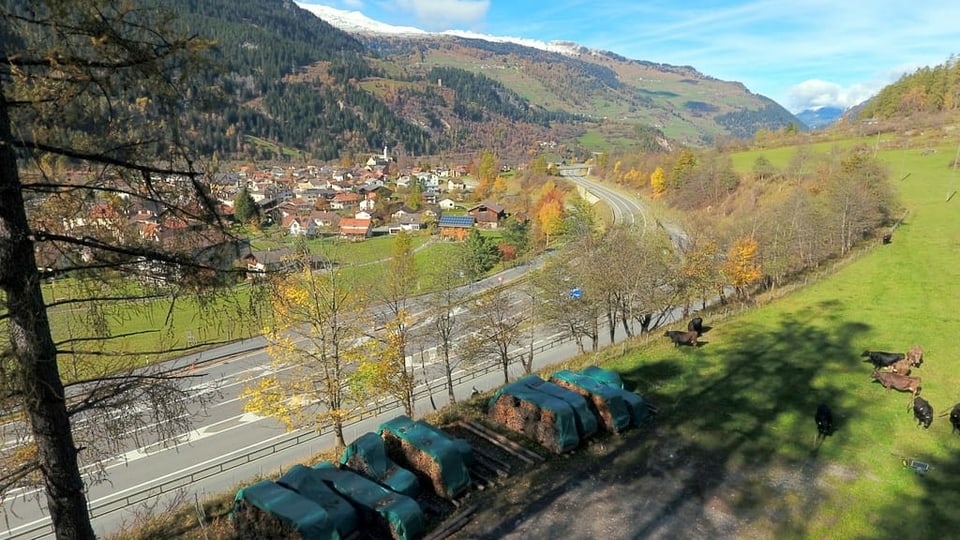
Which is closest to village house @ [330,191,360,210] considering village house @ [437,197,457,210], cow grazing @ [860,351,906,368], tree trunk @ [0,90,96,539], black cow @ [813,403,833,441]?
village house @ [437,197,457,210]

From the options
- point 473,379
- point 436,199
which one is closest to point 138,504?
point 473,379

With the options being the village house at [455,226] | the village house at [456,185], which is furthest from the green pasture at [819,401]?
the village house at [456,185]

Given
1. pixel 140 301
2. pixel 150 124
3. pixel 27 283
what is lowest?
pixel 140 301

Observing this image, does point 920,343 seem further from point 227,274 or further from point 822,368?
point 227,274

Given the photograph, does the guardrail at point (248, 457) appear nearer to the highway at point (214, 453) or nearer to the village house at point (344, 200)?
the highway at point (214, 453)

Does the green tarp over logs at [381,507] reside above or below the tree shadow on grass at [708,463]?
above

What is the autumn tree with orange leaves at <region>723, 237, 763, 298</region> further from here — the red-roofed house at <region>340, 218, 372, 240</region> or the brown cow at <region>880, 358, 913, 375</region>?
the red-roofed house at <region>340, 218, 372, 240</region>

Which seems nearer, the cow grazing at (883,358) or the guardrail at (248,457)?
the guardrail at (248,457)
